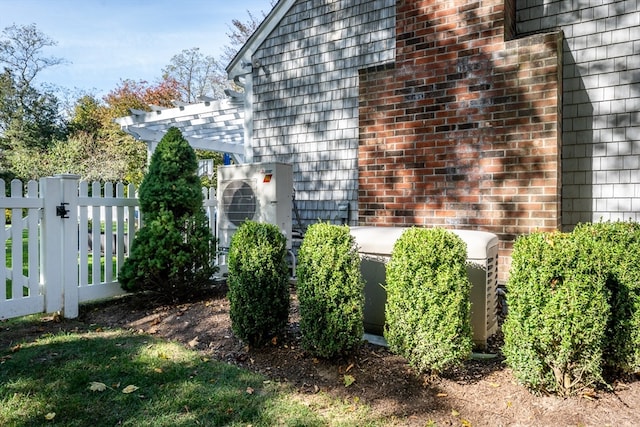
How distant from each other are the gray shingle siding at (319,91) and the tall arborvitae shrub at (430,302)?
2990 mm

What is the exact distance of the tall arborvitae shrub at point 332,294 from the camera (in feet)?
9.04

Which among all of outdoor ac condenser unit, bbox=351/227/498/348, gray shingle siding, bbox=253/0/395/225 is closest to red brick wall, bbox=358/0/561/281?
gray shingle siding, bbox=253/0/395/225

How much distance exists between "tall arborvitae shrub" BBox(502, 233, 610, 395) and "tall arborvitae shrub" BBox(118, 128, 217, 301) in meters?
3.10

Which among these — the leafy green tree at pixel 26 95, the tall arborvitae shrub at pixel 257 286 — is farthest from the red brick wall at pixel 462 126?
the leafy green tree at pixel 26 95

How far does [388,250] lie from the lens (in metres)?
3.27

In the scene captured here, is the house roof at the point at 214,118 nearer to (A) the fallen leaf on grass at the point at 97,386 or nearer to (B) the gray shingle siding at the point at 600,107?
(B) the gray shingle siding at the point at 600,107

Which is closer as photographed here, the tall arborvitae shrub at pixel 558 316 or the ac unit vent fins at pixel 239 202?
the tall arborvitae shrub at pixel 558 316

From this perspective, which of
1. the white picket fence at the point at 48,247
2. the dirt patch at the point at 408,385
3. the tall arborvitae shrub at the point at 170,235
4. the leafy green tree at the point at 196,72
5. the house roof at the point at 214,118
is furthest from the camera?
the leafy green tree at the point at 196,72

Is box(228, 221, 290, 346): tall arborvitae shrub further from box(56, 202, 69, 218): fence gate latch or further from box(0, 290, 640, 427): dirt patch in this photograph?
box(56, 202, 69, 218): fence gate latch

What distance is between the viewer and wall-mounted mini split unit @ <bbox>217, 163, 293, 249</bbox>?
4.87 meters

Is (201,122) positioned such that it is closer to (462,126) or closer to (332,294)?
(462,126)

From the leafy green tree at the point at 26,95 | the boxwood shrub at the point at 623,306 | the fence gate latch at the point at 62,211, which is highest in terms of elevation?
the leafy green tree at the point at 26,95

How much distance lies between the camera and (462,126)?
4.49 metres

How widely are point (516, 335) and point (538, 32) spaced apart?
11.2ft
